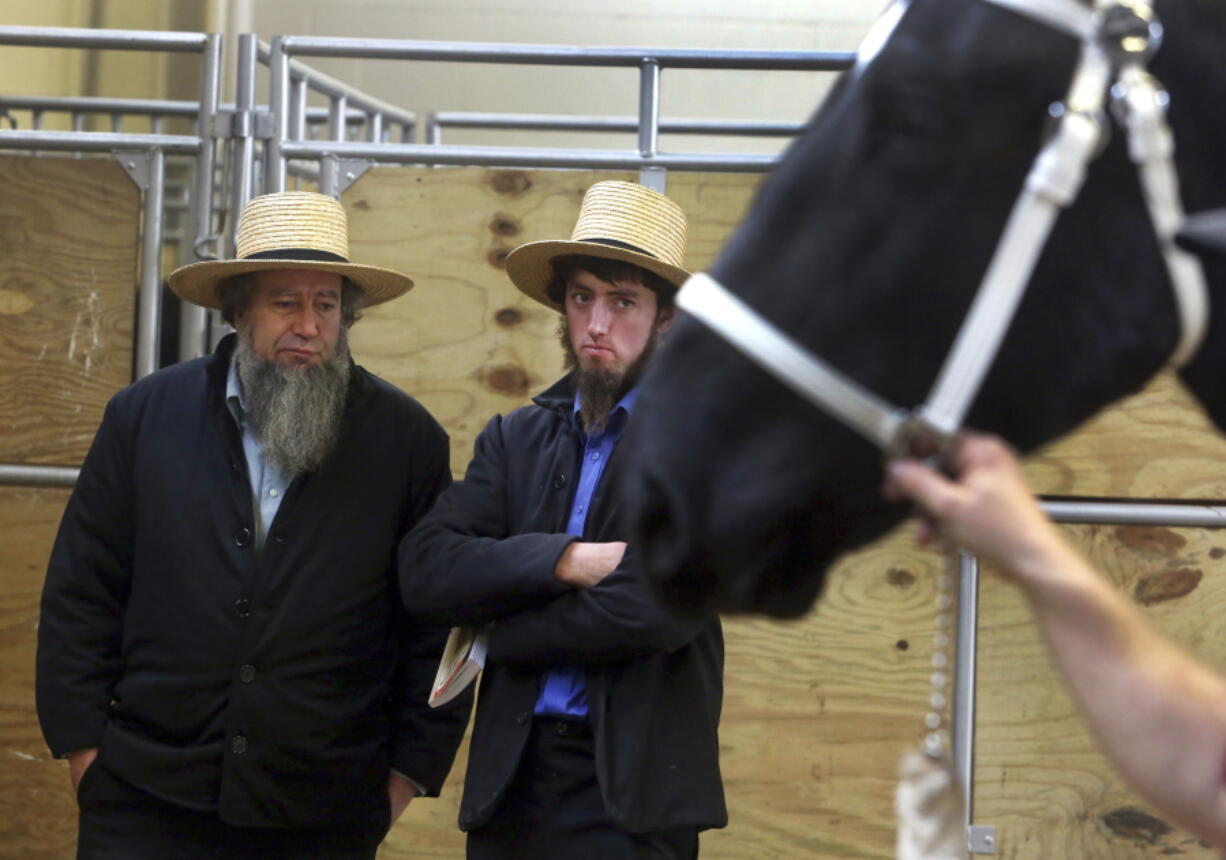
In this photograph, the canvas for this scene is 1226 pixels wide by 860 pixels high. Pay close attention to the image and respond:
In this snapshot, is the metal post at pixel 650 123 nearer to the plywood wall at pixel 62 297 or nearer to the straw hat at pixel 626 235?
the straw hat at pixel 626 235

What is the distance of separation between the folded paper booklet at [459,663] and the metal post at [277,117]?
5.71 ft

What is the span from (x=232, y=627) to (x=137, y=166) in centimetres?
169

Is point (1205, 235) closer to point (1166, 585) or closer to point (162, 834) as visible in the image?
point (162, 834)

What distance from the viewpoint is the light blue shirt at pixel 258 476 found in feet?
10.4

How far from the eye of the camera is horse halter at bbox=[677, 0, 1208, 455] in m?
1.34

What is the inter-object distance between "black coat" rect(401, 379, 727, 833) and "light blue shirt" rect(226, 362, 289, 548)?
1.15 feet

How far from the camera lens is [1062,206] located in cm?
136

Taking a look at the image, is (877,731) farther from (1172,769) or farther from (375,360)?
(1172,769)

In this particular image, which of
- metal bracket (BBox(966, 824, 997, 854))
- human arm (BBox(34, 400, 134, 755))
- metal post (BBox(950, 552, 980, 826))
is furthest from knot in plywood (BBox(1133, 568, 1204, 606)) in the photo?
human arm (BBox(34, 400, 134, 755))

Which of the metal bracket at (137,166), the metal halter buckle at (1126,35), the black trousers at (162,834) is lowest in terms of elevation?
the black trousers at (162,834)

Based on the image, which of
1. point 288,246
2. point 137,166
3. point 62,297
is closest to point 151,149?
point 137,166

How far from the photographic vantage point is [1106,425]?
12.7ft

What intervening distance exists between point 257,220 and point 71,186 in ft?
3.61

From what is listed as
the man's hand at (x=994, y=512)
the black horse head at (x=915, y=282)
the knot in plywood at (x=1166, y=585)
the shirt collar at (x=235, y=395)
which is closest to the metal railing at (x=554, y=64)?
→ the shirt collar at (x=235, y=395)
